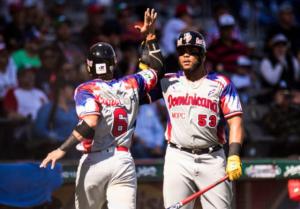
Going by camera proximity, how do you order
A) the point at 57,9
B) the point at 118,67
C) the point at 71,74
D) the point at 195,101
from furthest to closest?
the point at 57,9
the point at 71,74
the point at 118,67
the point at 195,101

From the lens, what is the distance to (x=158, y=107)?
12.3 metres

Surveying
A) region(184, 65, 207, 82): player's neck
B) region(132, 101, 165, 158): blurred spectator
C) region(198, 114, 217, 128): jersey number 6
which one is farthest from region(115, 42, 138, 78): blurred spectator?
region(198, 114, 217, 128): jersey number 6

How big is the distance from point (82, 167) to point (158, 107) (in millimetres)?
5072

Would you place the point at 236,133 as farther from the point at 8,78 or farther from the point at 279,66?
the point at 279,66

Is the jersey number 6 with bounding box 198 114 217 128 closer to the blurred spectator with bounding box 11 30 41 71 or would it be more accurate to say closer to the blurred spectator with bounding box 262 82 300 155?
the blurred spectator with bounding box 262 82 300 155

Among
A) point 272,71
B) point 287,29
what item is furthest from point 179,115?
point 287,29

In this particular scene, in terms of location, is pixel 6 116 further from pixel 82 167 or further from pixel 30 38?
pixel 82 167

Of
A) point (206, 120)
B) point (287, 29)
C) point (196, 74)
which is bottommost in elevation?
point (206, 120)

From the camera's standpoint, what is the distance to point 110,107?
284 inches

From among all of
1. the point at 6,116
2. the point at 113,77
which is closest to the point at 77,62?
the point at 6,116

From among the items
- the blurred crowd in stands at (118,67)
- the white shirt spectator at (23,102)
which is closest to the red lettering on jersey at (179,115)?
the blurred crowd in stands at (118,67)

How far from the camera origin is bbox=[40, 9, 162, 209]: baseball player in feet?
23.6

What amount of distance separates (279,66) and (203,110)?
225 inches

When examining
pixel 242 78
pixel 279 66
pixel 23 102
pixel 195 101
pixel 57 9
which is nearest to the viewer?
pixel 195 101
